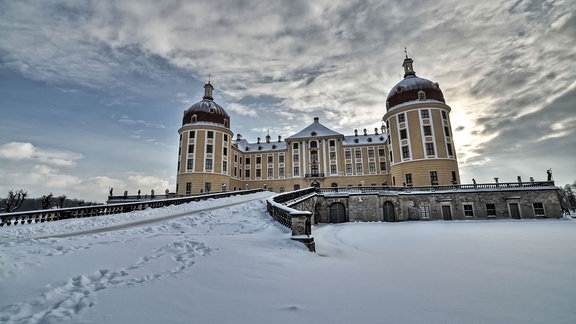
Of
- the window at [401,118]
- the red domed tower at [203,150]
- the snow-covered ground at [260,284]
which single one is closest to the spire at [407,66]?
the window at [401,118]

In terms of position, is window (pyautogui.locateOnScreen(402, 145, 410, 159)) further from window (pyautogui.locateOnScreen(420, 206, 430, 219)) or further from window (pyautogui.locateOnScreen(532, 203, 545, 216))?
window (pyautogui.locateOnScreen(532, 203, 545, 216))

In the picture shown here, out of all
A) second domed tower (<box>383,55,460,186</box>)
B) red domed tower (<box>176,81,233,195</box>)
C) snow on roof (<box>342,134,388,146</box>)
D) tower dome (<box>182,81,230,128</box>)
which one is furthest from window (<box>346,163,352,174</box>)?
tower dome (<box>182,81,230,128</box>)

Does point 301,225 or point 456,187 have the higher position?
point 456,187

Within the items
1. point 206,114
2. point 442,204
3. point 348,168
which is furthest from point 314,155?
point 442,204

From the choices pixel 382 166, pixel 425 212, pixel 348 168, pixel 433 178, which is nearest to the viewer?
pixel 425 212

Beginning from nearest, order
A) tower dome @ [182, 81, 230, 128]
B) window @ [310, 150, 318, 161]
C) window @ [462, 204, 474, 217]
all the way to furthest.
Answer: window @ [462, 204, 474, 217], tower dome @ [182, 81, 230, 128], window @ [310, 150, 318, 161]

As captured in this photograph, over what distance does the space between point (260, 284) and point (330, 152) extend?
41753 mm

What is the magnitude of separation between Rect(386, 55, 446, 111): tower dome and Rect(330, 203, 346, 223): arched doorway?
17718mm

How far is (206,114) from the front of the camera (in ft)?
131

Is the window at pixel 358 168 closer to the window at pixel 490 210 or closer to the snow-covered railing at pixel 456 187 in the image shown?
the snow-covered railing at pixel 456 187

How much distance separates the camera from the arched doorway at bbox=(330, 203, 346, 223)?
26.7 m

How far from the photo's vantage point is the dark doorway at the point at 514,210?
85.1ft

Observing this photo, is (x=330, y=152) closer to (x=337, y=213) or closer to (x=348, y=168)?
(x=348, y=168)

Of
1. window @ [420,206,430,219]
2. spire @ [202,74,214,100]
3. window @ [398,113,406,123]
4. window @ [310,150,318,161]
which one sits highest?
spire @ [202,74,214,100]
